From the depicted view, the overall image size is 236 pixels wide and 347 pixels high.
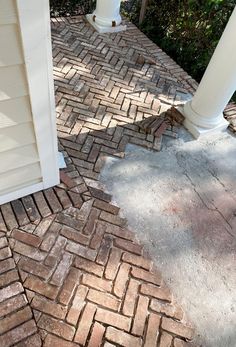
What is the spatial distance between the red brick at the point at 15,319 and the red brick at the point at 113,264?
598 millimetres

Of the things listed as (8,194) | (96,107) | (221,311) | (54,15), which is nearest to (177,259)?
(221,311)

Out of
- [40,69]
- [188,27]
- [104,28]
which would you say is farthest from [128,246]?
[188,27]

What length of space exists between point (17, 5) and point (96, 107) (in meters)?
2.10

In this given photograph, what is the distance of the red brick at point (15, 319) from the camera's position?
Answer: 6.20ft

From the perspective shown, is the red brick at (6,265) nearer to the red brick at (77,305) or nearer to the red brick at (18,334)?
the red brick at (18,334)

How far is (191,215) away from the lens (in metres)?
2.70

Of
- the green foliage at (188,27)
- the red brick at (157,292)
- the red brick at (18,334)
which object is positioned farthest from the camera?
the green foliage at (188,27)

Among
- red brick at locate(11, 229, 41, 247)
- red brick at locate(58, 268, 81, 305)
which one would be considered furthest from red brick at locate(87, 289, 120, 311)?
red brick at locate(11, 229, 41, 247)

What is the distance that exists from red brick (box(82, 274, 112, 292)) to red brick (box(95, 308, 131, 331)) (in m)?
0.15

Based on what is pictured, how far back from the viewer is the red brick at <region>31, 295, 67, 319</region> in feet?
6.50

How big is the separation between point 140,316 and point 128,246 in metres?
0.53

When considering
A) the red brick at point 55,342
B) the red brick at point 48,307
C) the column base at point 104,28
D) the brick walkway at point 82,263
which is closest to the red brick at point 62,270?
the brick walkway at point 82,263

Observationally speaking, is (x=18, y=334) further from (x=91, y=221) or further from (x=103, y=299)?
(x=91, y=221)

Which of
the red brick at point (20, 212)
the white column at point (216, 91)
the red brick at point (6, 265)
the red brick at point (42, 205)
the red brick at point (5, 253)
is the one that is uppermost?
the white column at point (216, 91)
